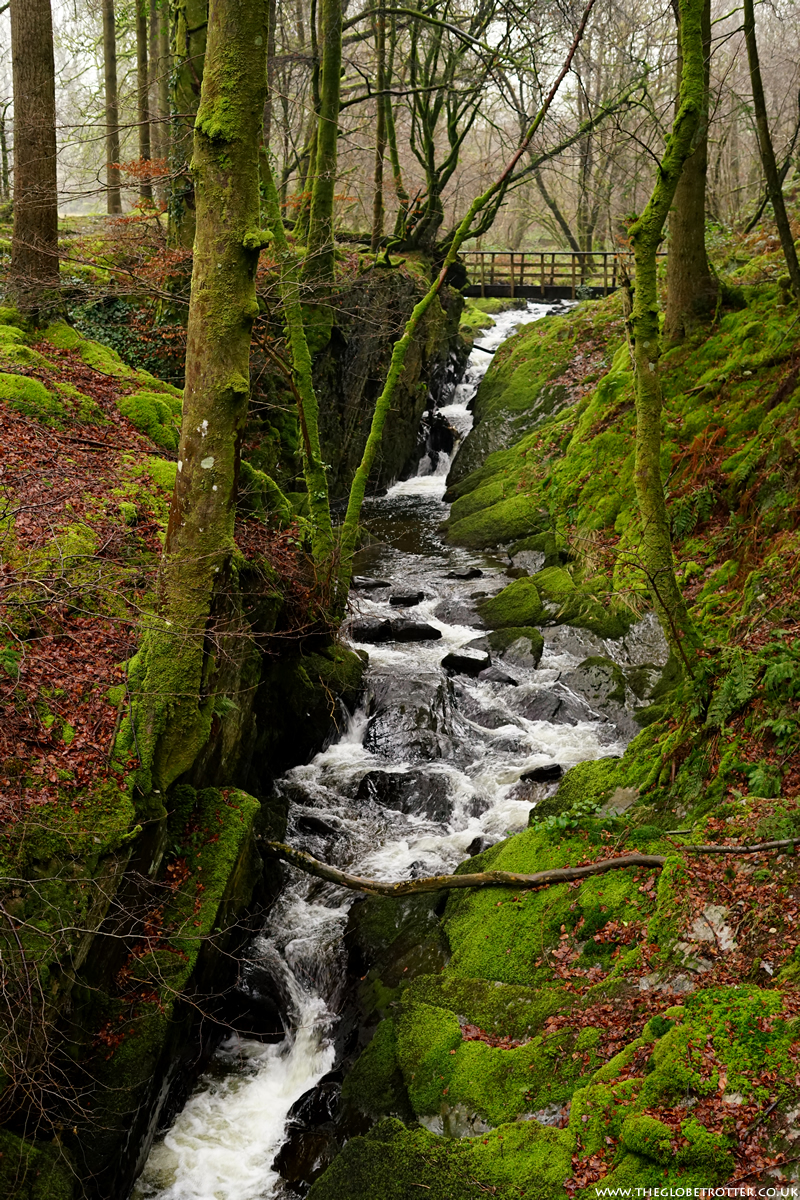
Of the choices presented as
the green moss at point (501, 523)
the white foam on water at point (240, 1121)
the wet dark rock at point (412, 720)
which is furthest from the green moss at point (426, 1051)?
the green moss at point (501, 523)

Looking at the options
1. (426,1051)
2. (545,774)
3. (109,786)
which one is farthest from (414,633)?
(426,1051)

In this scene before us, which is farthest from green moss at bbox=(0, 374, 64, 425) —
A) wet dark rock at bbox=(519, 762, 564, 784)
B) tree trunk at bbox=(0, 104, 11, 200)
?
tree trunk at bbox=(0, 104, 11, 200)

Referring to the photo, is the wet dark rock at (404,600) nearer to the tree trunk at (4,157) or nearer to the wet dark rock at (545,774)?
the wet dark rock at (545,774)

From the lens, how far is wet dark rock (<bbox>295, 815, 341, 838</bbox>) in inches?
312

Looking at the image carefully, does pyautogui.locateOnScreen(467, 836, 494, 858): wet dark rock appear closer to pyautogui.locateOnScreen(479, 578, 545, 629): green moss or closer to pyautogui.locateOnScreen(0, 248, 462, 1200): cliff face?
pyautogui.locateOnScreen(0, 248, 462, 1200): cliff face

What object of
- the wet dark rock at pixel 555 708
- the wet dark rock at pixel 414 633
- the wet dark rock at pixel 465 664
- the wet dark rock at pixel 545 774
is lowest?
the wet dark rock at pixel 545 774

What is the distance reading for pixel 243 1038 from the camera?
6.04 m

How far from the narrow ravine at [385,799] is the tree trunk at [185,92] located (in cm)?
613

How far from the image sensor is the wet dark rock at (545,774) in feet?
27.3

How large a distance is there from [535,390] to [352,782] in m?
12.7

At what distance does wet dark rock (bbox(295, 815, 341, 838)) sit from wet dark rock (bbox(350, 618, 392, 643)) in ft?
12.3

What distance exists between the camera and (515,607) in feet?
39.0

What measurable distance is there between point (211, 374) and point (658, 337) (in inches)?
131

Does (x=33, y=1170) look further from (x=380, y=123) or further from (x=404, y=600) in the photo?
(x=380, y=123)
